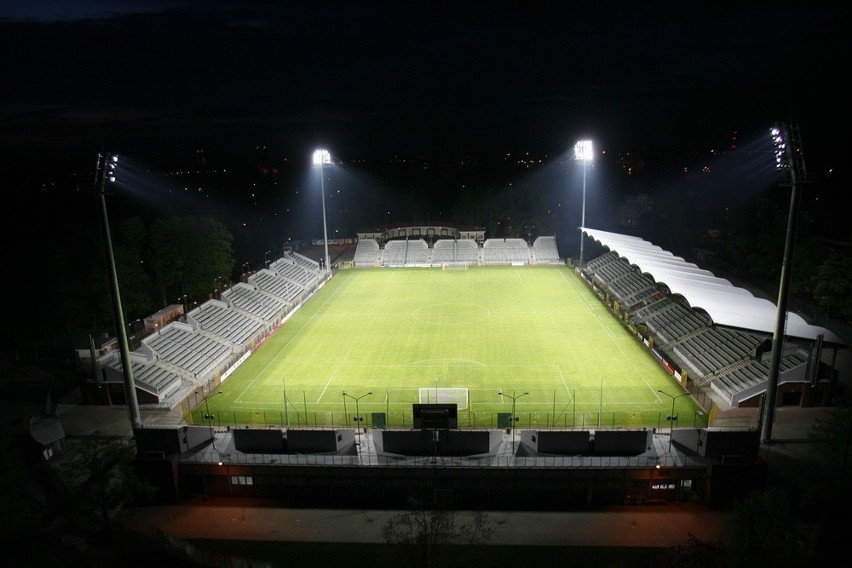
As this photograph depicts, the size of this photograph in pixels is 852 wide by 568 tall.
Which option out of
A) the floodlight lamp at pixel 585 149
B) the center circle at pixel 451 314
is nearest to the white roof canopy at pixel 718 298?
the center circle at pixel 451 314

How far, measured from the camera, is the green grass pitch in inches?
899

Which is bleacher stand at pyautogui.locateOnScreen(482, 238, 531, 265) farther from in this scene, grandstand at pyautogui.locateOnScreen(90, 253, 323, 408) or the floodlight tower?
the floodlight tower

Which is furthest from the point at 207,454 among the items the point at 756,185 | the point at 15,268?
the point at 756,185

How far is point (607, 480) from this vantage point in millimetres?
18156

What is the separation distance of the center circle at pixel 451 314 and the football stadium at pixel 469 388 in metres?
0.21

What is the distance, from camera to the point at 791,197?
18.0 m

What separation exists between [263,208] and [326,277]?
44.4 meters

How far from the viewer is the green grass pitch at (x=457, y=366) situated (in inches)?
899

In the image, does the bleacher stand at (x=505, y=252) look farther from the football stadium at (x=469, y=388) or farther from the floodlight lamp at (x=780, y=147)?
the floodlight lamp at (x=780, y=147)

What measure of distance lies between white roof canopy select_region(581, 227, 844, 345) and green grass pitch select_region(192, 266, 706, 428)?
4069mm

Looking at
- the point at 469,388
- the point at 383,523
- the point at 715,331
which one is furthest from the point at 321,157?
the point at 383,523

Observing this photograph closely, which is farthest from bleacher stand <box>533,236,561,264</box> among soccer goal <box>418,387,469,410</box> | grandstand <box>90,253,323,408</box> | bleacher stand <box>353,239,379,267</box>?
soccer goal <box>418,387,469,410</box>

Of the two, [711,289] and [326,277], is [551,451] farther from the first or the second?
[326,277]

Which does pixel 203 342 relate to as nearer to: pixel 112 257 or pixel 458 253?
pixel 112 257
